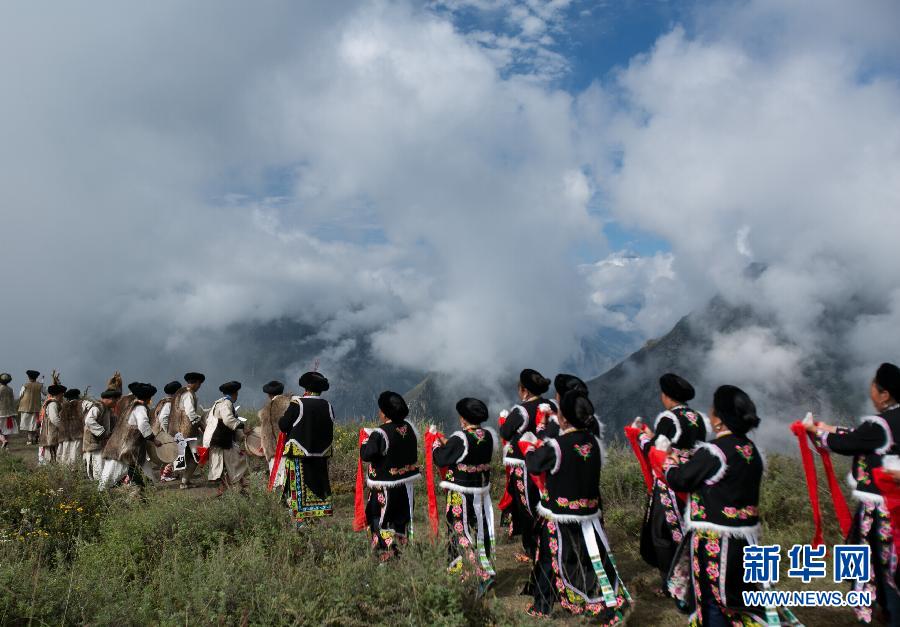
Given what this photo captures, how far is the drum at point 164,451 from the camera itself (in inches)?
391

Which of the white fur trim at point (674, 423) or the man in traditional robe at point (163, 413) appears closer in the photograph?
the white fur trim at point (674, 423)

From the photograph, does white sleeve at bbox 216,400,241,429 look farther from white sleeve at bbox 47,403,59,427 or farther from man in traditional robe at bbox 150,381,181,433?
white sleeve at bbox 47,403,59,427

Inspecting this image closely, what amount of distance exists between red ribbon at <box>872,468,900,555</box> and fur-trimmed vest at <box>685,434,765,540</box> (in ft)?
3.58

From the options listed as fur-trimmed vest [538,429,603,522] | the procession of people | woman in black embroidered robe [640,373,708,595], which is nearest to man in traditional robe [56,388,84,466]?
the procession of people

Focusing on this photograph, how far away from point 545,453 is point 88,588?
4148 millimetres

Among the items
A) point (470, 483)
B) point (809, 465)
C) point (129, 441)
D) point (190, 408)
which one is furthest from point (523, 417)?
point (190, 408)

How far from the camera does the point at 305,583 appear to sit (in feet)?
16.1

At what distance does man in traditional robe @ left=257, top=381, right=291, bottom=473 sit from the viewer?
9.23 meters

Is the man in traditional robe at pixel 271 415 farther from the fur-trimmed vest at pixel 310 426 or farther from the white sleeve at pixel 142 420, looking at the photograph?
the white sleeve at pixel 142 420

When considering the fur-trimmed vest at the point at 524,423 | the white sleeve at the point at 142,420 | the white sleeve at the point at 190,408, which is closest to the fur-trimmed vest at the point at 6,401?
the white sleeve at the point at 190,408

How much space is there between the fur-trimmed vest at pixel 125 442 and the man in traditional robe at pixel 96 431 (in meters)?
0.68

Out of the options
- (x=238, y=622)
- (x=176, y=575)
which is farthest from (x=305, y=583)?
(x=176, y=575)

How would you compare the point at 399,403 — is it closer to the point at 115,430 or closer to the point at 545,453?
the point at 545,453

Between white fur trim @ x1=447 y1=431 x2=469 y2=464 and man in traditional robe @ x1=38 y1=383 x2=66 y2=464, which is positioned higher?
man in traditional robe @ x1=38 y1=383 x2=66 y2=464
